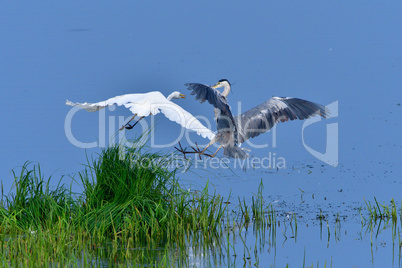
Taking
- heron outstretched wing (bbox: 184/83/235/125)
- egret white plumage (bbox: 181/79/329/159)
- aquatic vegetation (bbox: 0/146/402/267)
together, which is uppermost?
heron outstretched wing (bbox: 184/83/235/125)

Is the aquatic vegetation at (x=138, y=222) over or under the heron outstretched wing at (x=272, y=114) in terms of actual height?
under

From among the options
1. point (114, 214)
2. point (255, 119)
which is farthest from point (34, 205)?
point (255, 119)

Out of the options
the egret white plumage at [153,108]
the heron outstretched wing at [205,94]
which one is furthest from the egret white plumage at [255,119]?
the heron outstretched wing at [205,94]

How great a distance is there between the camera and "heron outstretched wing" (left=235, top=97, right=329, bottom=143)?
920cm

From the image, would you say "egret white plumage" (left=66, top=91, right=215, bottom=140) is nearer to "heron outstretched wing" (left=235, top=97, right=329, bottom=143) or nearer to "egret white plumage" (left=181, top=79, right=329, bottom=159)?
"egret white plumage" (left=181, top=79, right=329, bottom=159)

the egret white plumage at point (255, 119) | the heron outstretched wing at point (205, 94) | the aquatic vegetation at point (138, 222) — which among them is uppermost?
the heron outstretched wing at point (205, 94)

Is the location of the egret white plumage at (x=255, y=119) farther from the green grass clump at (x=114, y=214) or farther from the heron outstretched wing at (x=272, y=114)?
the green grass clump at (x=114, y=214)

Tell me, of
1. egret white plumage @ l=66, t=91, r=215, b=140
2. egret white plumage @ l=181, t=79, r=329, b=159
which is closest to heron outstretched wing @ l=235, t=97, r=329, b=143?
egret white plumage @ l=181, t=79, r=329, b=159

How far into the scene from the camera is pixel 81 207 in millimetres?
7543

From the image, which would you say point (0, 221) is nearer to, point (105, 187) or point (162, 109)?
point (105, 187)

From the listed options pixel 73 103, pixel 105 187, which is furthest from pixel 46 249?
pixel 73 103

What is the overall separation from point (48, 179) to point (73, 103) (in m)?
1.79

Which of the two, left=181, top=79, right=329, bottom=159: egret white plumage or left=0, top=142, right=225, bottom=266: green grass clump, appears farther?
left=181, top=79, right=329, bottom=159: egret white plumage

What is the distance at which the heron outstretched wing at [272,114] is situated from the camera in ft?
30.2
